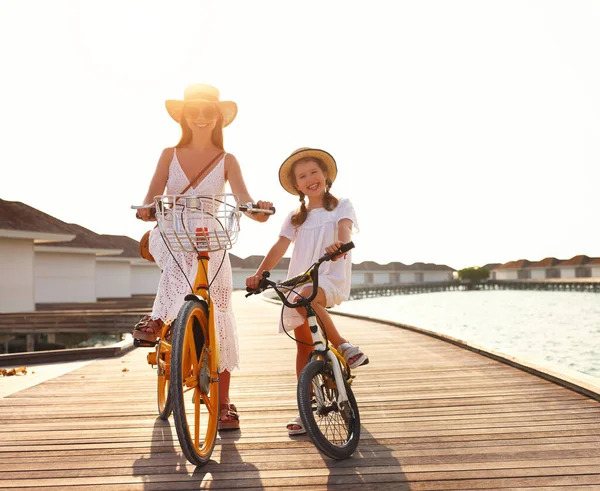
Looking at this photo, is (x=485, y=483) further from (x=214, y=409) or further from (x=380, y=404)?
(x=380, y=404)

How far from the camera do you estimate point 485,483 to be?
8.26ft

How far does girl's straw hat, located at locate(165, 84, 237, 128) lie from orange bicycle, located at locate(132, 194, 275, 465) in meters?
0.74

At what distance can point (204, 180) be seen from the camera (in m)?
3.49

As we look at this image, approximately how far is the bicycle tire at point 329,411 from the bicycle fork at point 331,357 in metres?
0.04

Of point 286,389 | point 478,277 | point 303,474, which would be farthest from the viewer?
point 478,277

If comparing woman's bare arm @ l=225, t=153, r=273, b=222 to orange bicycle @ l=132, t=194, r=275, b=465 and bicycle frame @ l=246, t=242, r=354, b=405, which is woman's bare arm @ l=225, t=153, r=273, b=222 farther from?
bicycle frame @ l=246, t=242, r=354, b=405

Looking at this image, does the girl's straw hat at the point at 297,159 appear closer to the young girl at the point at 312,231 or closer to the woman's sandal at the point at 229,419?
the young girl at the point at 312,231

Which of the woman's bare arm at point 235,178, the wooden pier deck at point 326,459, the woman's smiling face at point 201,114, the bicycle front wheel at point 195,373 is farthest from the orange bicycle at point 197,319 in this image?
the woman's smiling face at point 201,114

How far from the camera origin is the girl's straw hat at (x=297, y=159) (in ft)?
11.8

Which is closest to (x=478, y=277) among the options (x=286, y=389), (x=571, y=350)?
(x=571, y=350)

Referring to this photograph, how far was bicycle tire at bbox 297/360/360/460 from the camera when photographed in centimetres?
279

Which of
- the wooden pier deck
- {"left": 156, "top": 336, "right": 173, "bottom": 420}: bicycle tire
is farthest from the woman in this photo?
the wooden pier deck

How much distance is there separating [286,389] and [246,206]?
101 inches

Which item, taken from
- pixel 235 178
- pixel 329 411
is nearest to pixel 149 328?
pixel 235 178
